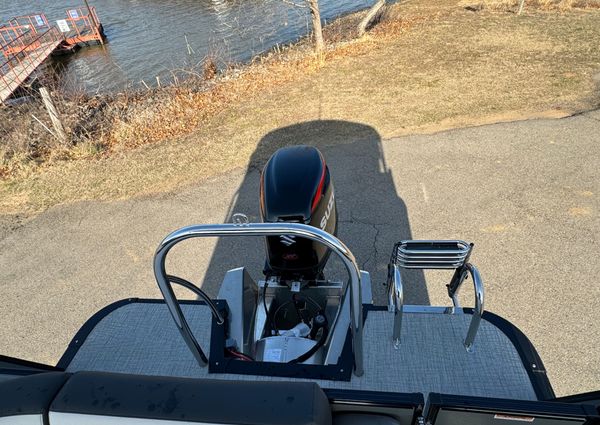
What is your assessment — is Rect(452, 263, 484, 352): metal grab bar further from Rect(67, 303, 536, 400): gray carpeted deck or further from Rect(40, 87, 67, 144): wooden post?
Rect(40, 87, 67, 144): wooden post

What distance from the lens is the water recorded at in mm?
12734

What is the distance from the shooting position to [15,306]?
3.56 meters

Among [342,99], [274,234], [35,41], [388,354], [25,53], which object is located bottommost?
[342,99]

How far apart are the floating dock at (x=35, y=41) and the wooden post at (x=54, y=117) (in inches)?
282

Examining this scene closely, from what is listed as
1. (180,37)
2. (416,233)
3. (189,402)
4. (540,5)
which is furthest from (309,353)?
(180,37)

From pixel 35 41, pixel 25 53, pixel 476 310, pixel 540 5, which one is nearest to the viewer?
pixel 476 310

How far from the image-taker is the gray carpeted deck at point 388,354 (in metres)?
1.82

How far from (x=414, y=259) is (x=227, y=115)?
5209mm

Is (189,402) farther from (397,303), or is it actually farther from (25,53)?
(25,53)

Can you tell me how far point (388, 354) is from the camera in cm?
198

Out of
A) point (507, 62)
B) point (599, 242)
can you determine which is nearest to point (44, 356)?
point (599, 242)

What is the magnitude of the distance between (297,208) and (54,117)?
5.22 meters

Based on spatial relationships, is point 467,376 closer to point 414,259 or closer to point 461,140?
point 414,259

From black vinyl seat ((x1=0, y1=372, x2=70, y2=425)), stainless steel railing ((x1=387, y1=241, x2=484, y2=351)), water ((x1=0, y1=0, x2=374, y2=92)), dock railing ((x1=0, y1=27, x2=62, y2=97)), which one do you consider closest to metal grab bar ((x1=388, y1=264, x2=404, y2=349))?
stainless steel railing ((x1=387, y1=241, x2=484, y2=351))
